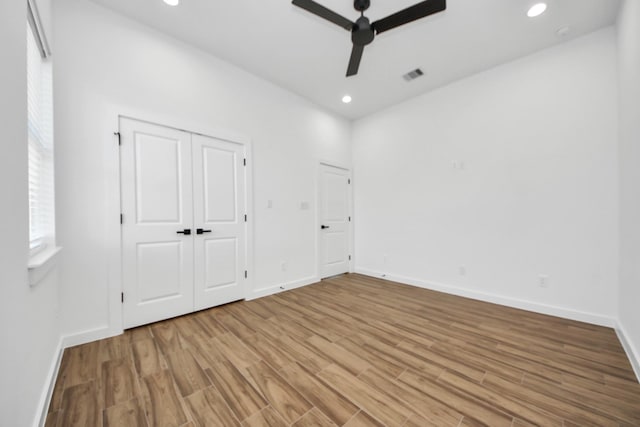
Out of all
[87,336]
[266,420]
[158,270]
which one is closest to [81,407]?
[87,336]

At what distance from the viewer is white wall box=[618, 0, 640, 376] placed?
1.83m

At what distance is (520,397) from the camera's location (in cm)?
151

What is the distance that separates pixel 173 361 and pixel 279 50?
3430mm

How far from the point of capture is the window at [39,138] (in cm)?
166

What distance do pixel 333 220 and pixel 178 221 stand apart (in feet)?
8.63

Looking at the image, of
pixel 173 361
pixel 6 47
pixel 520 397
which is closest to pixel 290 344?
pixel 173 361

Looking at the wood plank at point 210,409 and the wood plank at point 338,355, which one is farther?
the wood plank at point 338,355

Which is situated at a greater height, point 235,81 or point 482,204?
point 235,81

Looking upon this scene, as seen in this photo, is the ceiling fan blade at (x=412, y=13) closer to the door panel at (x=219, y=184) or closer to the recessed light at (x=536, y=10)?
the recessed light at (x=536, y=10)

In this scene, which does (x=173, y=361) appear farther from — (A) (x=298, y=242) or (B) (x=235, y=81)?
(B) (x=235, y=81)

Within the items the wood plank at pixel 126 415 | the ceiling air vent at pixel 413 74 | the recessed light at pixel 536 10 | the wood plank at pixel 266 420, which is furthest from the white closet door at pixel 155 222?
the recessed light at pixel 536 10

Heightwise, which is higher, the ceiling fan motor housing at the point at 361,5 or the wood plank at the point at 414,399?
the ceiling fan motor housing at the point at 361,5

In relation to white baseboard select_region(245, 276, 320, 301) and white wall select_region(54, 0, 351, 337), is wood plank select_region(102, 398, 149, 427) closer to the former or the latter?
white wall select_region(54, 0, 351, 337)

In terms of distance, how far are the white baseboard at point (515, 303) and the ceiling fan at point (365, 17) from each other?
334 centimetres
